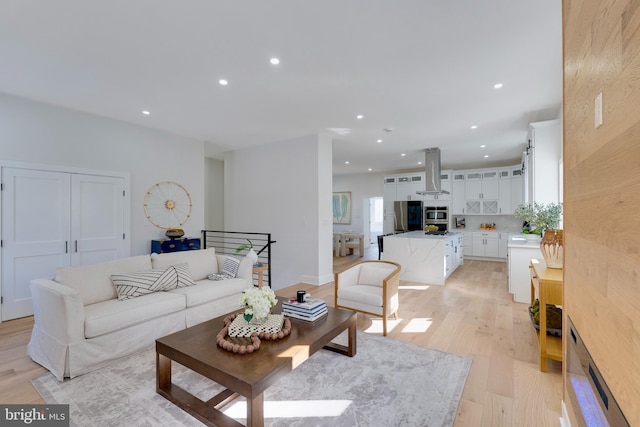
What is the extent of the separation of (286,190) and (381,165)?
13.4 feet

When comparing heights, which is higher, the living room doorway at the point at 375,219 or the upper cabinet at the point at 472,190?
the upper cabinet at the point at 472,190

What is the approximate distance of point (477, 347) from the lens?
112 inches

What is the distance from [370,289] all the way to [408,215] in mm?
5704

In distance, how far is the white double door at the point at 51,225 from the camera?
374 cm

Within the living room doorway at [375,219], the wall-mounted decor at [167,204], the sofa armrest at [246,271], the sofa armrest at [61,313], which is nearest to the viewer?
the sofa armrest at [61,313]

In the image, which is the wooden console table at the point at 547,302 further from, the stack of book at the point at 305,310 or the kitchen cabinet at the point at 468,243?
the kitchen cabinet at the point at 468,243

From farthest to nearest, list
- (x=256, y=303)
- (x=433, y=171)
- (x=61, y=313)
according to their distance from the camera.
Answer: (x=433, y=171) → (x=61, y=313) → (x=256, y=303)

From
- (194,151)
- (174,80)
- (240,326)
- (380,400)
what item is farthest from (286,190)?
(380,400)

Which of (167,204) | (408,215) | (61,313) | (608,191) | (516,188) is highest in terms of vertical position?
(516,188)

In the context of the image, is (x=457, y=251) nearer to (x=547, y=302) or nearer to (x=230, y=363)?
(x=547, y=302)

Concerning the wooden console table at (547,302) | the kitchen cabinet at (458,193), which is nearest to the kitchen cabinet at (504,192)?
the kitchen cabinet at (458,193)

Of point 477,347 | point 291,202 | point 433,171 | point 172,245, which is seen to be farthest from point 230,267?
point 433,171

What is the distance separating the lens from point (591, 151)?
1.21 meters

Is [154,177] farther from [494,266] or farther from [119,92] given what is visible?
[494,266]
